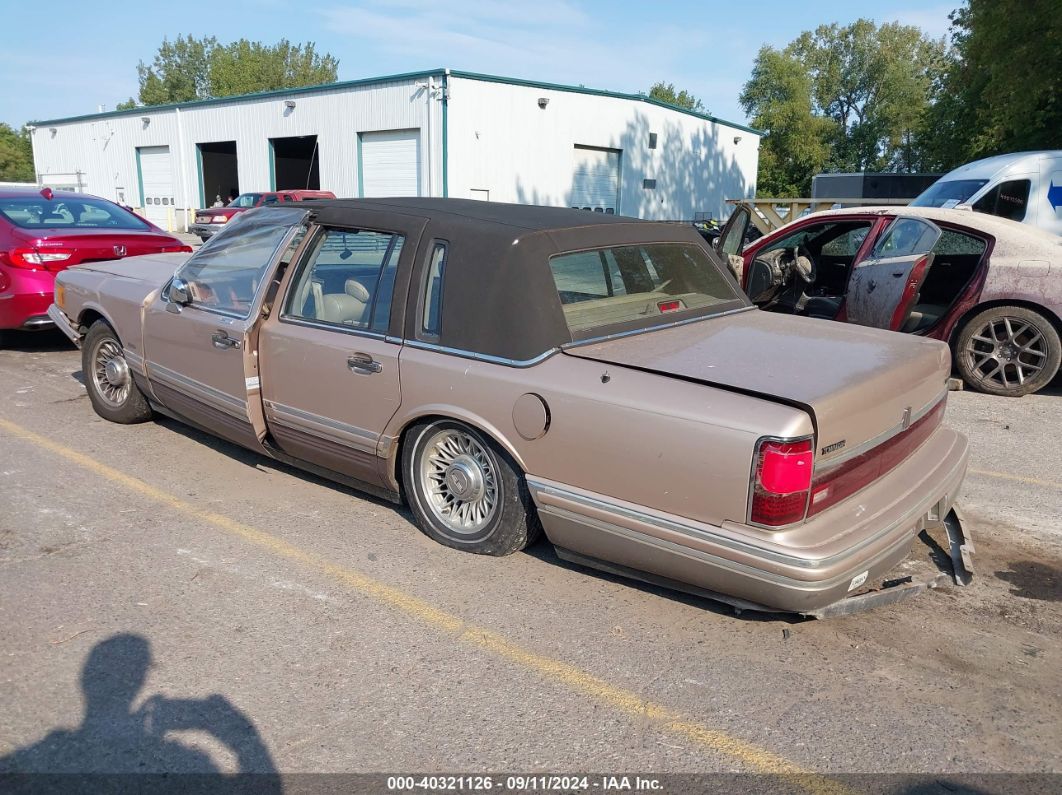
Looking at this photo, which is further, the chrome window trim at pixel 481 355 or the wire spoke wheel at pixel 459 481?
the wire spoke wheel at pixel 459 481

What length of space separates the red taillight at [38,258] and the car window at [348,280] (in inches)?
A: 185

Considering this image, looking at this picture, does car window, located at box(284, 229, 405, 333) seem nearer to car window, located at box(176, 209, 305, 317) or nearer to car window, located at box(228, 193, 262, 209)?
car window, located at box(176, 209, 305, 317)

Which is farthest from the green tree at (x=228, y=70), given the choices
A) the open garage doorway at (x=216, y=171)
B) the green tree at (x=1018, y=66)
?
the green tree at (x=1018, y=66)

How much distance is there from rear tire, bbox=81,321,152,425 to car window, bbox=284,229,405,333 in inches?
78.9

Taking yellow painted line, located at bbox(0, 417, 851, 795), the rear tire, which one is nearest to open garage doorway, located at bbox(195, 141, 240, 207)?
the rear tire

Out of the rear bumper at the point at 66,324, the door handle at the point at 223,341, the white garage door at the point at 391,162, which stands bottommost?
the rear bumper at the point at 66,324

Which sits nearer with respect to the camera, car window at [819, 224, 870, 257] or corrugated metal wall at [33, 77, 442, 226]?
car window at [819, 224, 870, 257]

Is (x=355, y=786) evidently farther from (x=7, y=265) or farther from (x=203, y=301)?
(x=7, y=265)

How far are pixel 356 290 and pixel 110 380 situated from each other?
259 cm

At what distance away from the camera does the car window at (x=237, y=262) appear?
470 cm

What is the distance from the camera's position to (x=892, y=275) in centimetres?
686

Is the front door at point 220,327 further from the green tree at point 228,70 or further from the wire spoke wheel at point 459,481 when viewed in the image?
the green tree at point 228,70

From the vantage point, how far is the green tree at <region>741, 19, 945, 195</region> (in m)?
56.5

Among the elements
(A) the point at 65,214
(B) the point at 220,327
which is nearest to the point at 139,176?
(A) the point at 65,214
